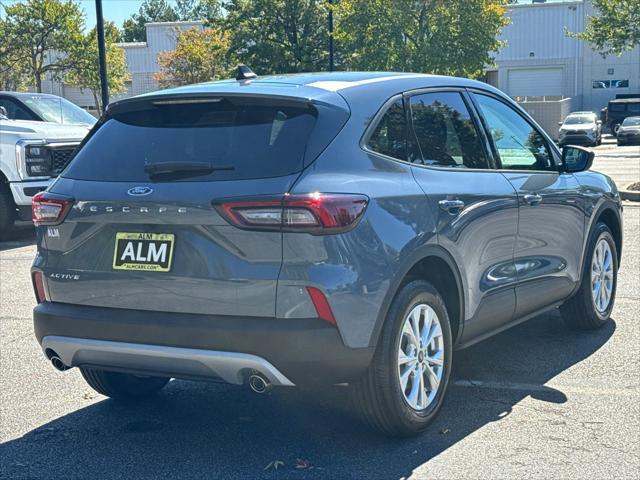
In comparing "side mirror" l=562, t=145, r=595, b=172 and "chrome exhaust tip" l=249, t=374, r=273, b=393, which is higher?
"side mirror" l=562, t=145, r=595, b=172

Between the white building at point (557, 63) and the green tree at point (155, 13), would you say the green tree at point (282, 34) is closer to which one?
the white building at point (557, 63)

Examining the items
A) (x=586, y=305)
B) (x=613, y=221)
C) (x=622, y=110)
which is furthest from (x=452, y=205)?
(x=622, y=110)

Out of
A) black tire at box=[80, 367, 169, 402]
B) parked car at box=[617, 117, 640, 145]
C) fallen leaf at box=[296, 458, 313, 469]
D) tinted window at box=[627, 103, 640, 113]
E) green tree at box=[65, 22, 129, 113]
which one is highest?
green tree at box=[65, 22, 129, 113]

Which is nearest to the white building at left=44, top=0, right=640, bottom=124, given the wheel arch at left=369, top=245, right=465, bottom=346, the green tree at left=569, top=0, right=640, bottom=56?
the green tree at left=569, top=0, right=640, bottom=56

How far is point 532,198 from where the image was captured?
18.4ft

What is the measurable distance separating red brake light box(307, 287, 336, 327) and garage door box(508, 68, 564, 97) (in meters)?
56.7

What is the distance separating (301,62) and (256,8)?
3197mm

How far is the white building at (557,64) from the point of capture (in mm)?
57113

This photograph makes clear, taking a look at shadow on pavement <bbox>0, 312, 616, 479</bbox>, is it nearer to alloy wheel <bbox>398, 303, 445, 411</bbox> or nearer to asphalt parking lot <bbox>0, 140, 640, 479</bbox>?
asphalt parking lot <bbox>0, 140, 640, 479</bbox>

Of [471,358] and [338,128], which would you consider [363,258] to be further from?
[471,358]

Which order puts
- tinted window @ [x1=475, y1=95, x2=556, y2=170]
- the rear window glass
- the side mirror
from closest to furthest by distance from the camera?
the rear window glass
tinted window @ [x1=475, y1=95, x2=556, y2=170]
the side mirror

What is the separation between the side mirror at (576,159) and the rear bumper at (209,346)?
109 inches

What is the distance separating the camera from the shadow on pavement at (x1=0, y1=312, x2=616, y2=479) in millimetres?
4191

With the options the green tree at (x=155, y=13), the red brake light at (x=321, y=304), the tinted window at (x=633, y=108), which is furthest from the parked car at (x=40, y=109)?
the green tree at (x=155, y=13)
